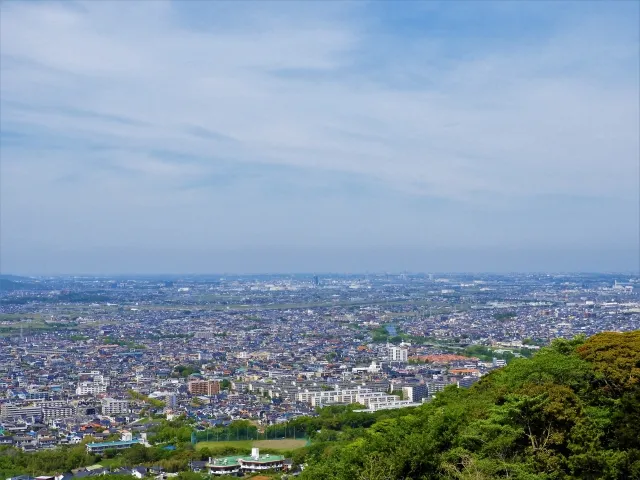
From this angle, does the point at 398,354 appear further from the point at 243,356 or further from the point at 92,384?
the point at 92,384

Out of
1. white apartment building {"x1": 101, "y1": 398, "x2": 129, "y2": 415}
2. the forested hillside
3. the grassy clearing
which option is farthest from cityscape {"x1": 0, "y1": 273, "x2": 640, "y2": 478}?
the forested hillside

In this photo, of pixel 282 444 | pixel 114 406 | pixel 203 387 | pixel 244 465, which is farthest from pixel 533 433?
pixel 203 387

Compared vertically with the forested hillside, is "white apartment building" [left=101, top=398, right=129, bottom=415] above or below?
below

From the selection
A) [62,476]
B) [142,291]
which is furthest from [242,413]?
[142,291]

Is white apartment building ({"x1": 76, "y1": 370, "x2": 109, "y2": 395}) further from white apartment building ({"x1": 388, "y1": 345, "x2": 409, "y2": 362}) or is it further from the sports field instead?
white apartment building ({"x1": 388, "y1": 345, "x2": 409, "y2": 362})

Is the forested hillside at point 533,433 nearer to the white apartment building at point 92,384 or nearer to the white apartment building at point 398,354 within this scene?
the white apartment building at point 92,384

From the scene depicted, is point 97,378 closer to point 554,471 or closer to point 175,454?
point 175,454

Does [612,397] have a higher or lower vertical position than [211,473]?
higher
